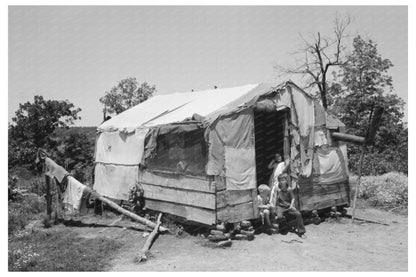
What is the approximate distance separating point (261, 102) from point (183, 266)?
194 inches

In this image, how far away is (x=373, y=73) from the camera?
83.8 feet

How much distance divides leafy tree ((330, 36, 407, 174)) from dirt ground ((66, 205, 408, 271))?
13.7 m

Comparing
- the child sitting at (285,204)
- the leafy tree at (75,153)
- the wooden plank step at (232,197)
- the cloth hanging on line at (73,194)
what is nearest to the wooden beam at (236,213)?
the wooden plank step at (232,197)

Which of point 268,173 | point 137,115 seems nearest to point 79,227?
point 137,115

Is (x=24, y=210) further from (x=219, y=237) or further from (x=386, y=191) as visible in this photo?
(x=386, y=191)


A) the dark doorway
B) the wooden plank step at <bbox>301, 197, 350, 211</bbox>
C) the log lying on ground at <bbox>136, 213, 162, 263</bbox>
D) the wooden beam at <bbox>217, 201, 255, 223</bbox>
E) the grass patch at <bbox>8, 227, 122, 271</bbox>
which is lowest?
the grass patch at <bbox>8, 227, 122, 271</bbox>

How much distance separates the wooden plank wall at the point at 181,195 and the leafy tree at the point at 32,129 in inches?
534

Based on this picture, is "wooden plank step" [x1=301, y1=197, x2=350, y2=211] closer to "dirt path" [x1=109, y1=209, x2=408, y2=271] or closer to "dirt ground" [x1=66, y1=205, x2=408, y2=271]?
"dirt ground" [x1=66, y1=205, x2=408, y2=271]

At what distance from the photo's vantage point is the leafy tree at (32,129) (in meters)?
22.9

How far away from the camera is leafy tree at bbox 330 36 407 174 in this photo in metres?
24.0

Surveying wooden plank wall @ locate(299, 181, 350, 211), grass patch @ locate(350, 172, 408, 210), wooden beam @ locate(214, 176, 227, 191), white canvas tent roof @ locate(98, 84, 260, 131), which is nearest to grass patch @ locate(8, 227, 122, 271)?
wooden beam @ locate(214, 176, 227, 191)

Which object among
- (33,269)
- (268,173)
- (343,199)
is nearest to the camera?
(33,269)

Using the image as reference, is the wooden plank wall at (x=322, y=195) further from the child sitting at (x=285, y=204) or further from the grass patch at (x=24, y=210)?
the grass patch at (x=24, y=210)

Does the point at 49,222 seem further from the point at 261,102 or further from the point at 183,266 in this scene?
the point at 261,102
